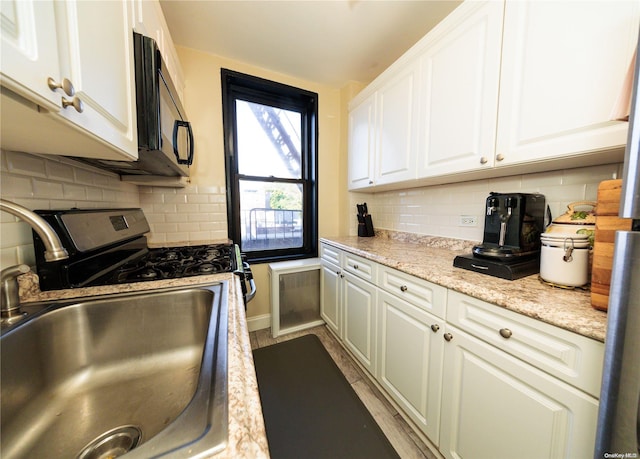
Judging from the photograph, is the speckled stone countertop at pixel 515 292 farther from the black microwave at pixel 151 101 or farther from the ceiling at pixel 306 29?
the ceiling at pixel 306 29

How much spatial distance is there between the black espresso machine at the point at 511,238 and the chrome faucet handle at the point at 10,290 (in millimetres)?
1628

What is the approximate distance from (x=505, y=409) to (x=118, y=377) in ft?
4.33

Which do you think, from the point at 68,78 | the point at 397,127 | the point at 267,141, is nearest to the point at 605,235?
the point at 397,127

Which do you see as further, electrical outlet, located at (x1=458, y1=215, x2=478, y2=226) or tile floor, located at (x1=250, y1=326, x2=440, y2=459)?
electrical outlet, located at (x1=458, y1=215, x2=478, y2=226)

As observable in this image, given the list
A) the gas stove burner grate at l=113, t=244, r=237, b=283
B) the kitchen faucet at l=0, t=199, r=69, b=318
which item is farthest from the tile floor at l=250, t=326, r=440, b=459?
the kitchen faucet at l=0, t=199, r=69, b=318

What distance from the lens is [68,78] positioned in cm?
52

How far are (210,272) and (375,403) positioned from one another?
1.29 meters

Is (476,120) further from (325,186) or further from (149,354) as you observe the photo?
(149,354)

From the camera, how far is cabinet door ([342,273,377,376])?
1505 mm

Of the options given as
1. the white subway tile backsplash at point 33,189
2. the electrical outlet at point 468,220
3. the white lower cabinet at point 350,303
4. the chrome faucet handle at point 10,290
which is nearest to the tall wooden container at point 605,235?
the electrical outlet at point 468,220

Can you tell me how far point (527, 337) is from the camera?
29.1 inches

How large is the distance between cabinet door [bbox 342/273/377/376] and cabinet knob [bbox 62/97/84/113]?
1.48 meters

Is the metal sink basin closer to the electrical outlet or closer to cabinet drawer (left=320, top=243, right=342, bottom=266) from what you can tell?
cabinet drawer (left=320, top=243, right=342, bottom=266)

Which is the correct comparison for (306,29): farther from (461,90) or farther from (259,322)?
(259,322)
